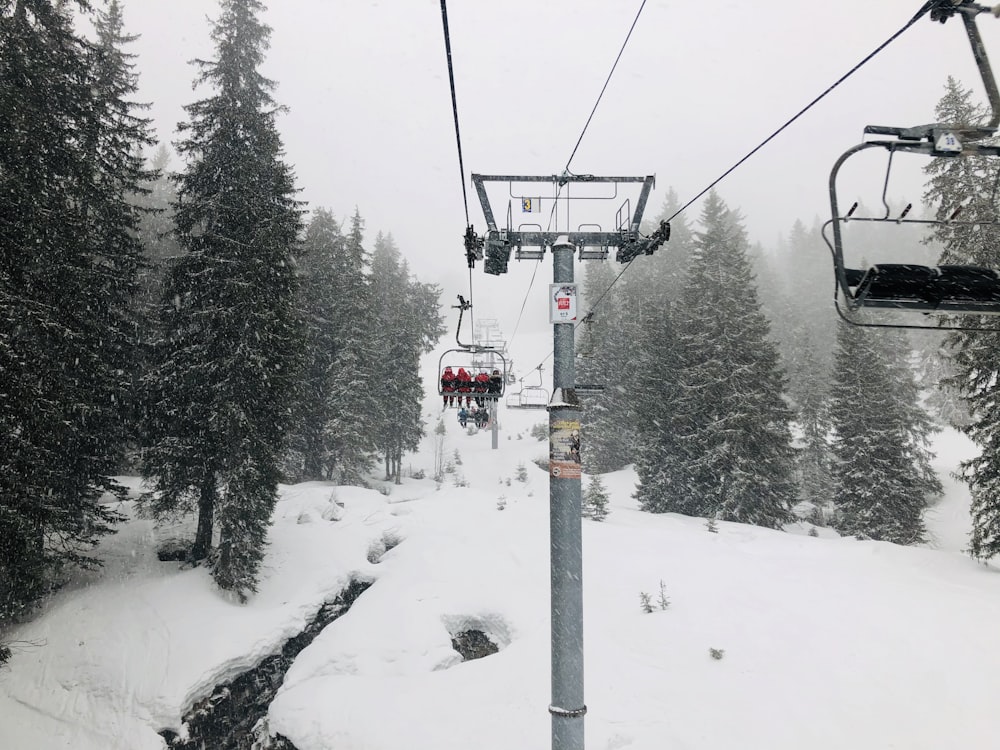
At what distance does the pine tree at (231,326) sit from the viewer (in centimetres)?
1584

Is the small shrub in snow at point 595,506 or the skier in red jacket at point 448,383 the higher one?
the skier in red jacket at point 448,383

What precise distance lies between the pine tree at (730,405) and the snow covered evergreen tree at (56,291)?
2420 cm

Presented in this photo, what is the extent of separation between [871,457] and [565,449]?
22.9 m

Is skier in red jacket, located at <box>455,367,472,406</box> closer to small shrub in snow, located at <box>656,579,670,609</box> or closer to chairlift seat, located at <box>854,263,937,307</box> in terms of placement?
small shrub in snow, located at <box>656,579,670,609</box>

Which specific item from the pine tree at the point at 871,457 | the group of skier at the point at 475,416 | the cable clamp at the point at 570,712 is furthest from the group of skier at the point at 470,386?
the pine tree at the point at 871,457

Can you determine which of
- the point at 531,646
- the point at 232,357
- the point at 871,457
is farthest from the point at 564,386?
the point at 871,457

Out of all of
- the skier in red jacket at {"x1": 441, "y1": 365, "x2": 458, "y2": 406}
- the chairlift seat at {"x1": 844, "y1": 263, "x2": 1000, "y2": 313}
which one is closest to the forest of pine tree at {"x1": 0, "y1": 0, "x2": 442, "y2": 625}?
the skier in red jacket at {"x1": 441, "y1": 365, "x2": 458, "y2": 406}

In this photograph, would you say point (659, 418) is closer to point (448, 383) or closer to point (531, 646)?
point (531, 646)

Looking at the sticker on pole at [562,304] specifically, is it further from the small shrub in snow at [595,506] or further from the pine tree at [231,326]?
the small shrub in snow at [595,506]

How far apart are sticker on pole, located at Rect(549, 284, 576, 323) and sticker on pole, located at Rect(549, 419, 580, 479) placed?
167cm

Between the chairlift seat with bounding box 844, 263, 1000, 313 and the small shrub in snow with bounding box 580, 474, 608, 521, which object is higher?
the chairlift seat with bounding box 844, 263, 1000, 313

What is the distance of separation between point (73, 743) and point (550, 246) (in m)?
14.5

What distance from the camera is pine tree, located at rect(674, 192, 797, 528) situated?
965 inches

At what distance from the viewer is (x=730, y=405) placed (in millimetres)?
25578
